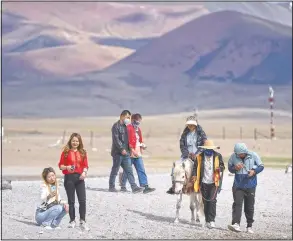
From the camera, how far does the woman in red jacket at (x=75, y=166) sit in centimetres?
1180

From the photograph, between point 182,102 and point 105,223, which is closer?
point 105,223

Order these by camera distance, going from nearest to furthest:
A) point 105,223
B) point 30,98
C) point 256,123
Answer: point 105,223, point 256,123, point 30,98

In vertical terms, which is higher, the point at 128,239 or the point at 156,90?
the point at 156,90

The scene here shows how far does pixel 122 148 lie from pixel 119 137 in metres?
0.16

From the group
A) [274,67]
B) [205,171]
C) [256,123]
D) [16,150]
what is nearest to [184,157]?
[205,171]

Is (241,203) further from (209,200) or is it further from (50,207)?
(50,207)

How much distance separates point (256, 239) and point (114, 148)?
3.85 metres

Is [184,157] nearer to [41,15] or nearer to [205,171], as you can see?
[205,171]

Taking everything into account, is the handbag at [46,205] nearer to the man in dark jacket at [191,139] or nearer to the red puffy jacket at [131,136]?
the man in dark jacket at [191,139]

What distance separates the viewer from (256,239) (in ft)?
40.5

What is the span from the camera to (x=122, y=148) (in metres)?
15.5

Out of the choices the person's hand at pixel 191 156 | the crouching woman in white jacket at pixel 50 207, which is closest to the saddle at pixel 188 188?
the person's hand at pixel 191 156

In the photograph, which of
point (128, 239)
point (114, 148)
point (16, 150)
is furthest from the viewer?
point (16, 150)

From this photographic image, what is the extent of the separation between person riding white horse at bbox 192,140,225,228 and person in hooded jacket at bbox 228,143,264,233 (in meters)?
0.17
